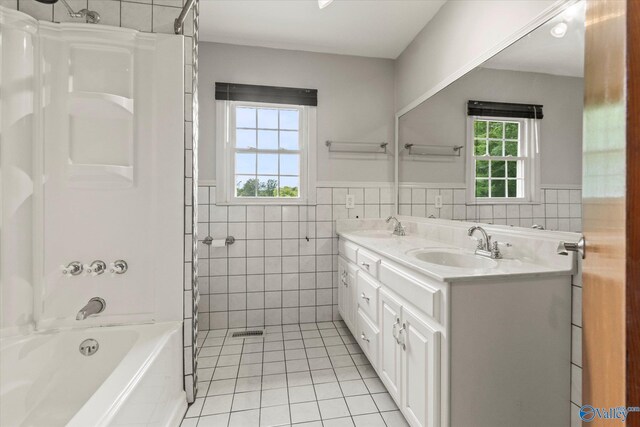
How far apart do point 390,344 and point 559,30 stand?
1640 mm

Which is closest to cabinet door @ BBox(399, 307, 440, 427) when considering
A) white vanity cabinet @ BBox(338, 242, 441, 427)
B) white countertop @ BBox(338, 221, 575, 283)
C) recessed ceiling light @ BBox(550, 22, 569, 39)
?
white vanity cabinet @ BBox(338, 242, 441, 427)

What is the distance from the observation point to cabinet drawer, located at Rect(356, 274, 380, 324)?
171 cm

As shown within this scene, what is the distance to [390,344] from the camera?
4.97ft

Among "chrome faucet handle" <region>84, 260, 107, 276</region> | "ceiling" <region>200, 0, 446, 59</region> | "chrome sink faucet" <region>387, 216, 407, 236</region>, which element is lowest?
"chrome faucet handle" <region>84, 260, 107, 276</region>

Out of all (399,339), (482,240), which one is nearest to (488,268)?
(482,240)

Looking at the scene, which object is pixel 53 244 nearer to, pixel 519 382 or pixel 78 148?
pixel 78 148

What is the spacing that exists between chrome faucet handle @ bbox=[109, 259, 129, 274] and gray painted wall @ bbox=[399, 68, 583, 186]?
203 cm

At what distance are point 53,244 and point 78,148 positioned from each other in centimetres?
50

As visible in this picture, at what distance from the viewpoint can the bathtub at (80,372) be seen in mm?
1155

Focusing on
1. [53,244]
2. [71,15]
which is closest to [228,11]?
[71,15]

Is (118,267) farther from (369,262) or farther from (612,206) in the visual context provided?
(612,206)

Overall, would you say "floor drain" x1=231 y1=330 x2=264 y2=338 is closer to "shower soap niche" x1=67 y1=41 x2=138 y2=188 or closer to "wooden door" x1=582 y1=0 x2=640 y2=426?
"shower soap niche" x1=67 y1=41 x2=138 y2=188

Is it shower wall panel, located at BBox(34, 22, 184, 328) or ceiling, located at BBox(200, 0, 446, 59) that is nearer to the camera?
shower wall panel, located at BBox(34, 22, 184, 328)

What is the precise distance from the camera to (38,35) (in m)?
1.40
